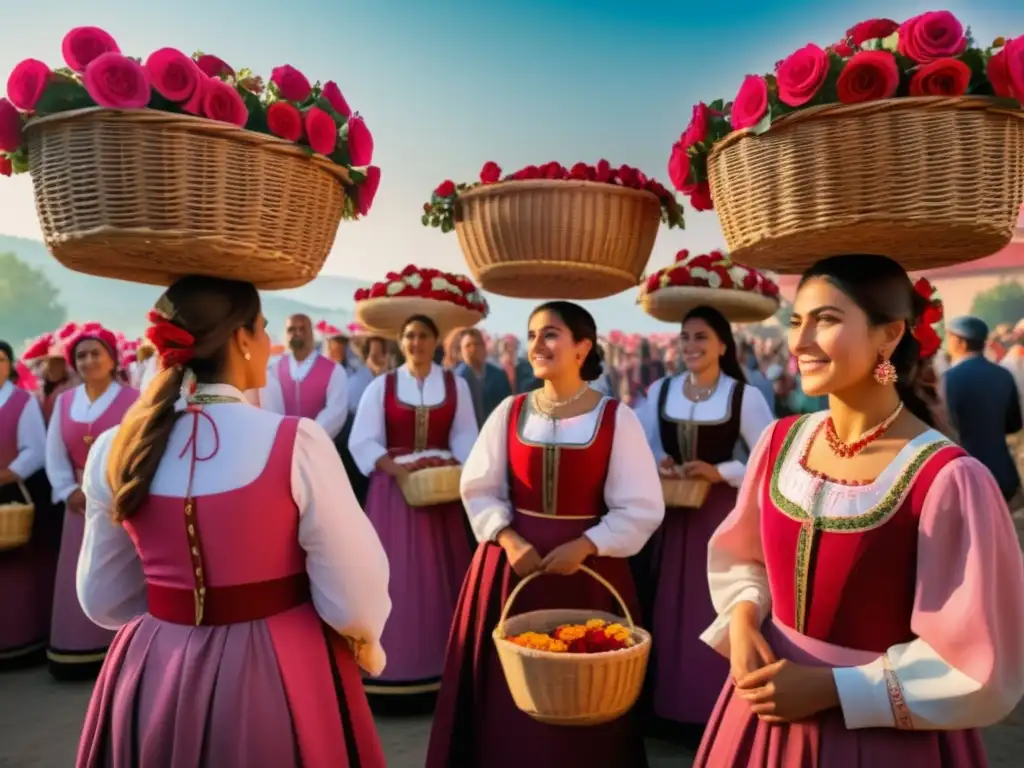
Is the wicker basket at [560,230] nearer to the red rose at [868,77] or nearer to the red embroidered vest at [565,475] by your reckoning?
the red embroidered vest at [565,475]

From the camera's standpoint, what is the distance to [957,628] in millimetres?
1538

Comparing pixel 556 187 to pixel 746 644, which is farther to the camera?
pixel 556 187

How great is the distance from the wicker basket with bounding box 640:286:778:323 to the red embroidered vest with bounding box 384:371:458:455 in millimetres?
1276

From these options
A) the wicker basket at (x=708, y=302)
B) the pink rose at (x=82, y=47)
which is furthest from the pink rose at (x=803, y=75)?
the wicker basket at (x=708, y=302)

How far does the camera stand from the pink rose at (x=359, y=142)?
6.58 ft

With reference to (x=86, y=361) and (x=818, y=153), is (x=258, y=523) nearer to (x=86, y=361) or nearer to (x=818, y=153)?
(x=818, y=153)

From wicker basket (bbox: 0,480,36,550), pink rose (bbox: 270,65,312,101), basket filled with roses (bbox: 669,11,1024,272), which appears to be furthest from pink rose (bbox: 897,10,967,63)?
wicker basket (bbox: 0,480,36,550)

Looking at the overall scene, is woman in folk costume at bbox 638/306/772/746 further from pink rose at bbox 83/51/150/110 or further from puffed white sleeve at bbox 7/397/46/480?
puffed white sleeve at bbox 7/397/46/480

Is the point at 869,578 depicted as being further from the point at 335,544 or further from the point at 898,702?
the point at 335,544

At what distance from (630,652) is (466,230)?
1711mm

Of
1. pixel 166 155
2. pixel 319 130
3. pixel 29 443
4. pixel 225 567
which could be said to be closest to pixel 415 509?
pixel 29 443

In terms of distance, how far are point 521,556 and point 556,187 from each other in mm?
1337

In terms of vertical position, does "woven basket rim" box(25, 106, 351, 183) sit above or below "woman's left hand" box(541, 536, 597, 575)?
above

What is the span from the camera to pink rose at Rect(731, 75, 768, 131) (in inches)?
67.7
